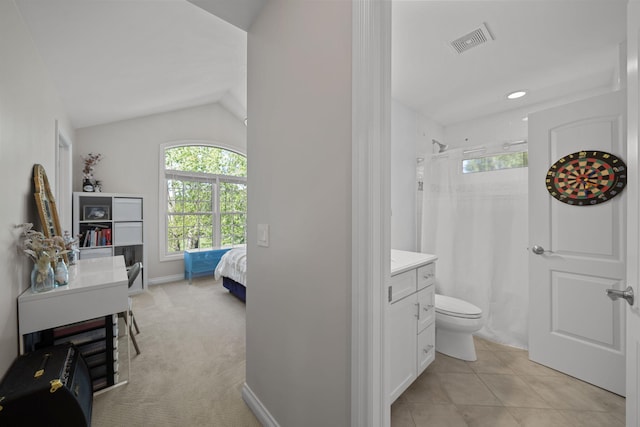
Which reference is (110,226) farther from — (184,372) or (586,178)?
(586,178)

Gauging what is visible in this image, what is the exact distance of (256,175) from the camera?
1484mm

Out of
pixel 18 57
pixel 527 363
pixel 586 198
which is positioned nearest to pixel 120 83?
pixel 18 57

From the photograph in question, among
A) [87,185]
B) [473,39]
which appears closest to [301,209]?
[473,39]

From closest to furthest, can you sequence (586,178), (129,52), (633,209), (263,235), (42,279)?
(633,209) < (263,235) < (42,279) < (586,178) < (129,52)

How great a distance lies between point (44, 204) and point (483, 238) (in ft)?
12.3

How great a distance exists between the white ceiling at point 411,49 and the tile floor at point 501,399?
245 cm

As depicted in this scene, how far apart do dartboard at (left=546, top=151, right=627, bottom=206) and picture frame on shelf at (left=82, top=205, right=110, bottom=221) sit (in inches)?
201

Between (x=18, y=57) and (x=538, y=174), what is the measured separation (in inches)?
144

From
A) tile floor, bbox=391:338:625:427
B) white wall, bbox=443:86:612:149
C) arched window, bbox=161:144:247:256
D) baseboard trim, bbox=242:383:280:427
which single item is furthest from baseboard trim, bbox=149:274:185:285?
white wall, bbox=443:86:612:149

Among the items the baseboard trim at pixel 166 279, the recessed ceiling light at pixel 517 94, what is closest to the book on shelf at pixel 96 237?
the baseboard trim at pixel 166 279

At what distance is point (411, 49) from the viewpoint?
1.96 meters

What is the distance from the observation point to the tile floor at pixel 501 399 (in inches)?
58.8

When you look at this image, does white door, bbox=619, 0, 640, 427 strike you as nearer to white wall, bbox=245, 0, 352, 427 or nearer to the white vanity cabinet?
the white vanity cabinet

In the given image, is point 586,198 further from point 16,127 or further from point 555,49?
point 16,127
